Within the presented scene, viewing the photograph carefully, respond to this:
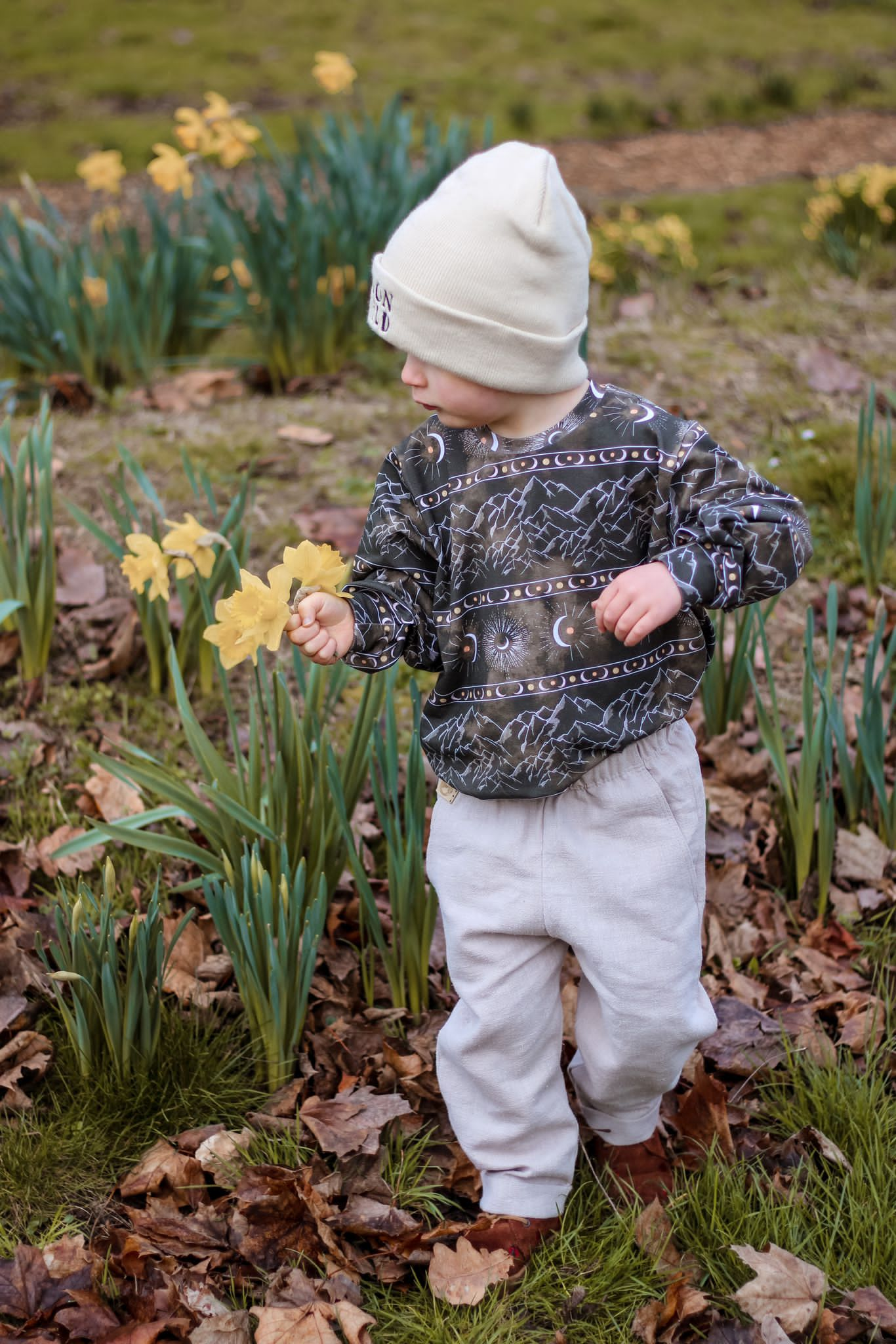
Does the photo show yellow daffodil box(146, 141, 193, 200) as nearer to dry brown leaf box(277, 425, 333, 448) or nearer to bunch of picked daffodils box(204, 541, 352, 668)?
dry brown leaf box(277, 425, 333, 448)

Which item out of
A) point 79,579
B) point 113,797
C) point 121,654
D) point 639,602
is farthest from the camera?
point 79,579

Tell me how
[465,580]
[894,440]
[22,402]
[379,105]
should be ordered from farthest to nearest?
[379,105], [22,402], [894,440], [465,580]

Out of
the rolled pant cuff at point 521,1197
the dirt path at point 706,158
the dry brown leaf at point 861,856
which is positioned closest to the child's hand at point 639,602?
the rolled pant cuff at point 521,1197

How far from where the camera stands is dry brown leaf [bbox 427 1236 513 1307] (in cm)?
164

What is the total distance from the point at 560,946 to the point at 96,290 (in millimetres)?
3007

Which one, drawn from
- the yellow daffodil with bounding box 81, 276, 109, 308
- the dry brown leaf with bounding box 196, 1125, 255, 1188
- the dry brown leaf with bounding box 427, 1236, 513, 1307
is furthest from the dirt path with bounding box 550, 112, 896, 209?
the dry brown leaf with bounding box 427, 1236, 513, 1307

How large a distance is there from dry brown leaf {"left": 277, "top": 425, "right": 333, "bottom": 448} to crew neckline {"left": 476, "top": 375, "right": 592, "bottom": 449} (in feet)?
6.72

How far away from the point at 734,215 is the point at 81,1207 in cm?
551

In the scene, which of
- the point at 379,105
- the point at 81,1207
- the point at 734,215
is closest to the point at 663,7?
the point at 379,105

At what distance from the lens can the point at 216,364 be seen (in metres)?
4.02

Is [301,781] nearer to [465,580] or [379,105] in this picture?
[465,580]

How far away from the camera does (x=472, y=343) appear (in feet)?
4.62

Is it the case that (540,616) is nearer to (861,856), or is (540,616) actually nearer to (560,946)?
(560,946)

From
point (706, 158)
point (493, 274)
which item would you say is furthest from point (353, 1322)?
point (706, 158)
